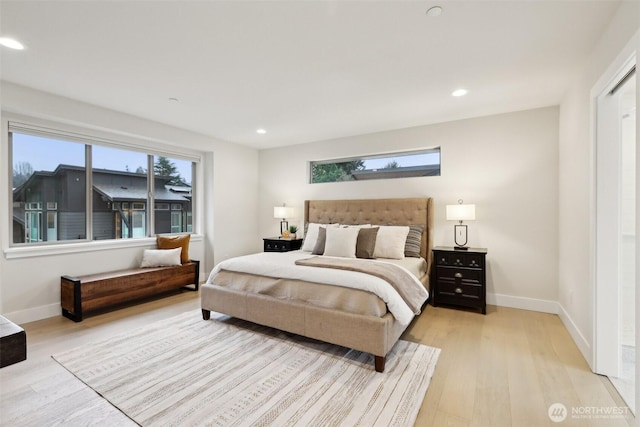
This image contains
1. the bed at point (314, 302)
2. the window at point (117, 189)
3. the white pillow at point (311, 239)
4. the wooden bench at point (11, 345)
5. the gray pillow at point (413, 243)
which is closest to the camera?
the wooden bench at point (11, 345)

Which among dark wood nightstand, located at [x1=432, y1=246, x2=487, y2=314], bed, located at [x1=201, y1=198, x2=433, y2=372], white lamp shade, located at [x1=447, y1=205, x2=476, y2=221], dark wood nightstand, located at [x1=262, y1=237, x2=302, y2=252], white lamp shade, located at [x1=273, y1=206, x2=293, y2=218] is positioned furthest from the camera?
white lamp shade, located at [x1=273, y1=206, x2=293, y2=218]

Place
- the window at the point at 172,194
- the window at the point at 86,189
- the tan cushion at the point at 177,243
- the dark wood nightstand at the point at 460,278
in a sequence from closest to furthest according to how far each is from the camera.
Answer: the window at the point at 86,189, the dark wood nightstand at the point at 460,278, the tan cushion at the point at 177,243, the window at the point at 172,194

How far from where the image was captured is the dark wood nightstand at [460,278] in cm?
343

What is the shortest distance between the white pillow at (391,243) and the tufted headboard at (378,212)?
0.39 m

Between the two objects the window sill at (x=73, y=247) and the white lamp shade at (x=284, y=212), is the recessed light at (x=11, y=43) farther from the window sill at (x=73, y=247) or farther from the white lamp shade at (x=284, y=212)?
the white lamp shade at (x=284, y=212)

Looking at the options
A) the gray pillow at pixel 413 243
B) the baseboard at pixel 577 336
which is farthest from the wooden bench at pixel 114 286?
the baseboard at pixel 577 336

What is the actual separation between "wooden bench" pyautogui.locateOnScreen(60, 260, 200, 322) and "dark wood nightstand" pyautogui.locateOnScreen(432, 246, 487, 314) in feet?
11.9

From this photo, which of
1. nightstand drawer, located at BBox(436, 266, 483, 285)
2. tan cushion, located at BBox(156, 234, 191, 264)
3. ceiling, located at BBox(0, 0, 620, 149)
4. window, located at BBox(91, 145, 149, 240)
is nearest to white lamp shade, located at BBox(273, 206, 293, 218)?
tan cushion, located at BBox(156, 234, 191, 264)

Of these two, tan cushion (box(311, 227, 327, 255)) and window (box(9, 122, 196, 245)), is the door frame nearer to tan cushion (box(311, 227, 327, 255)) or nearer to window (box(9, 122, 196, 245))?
tan cushion (box(311, 227, 327, 255))

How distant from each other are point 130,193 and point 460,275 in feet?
15.7

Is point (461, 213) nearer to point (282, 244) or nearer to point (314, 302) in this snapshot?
point (314, 302)

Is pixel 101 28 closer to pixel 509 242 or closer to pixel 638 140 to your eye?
pixel 638 140

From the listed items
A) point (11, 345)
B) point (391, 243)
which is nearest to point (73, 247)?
point (11, 345)

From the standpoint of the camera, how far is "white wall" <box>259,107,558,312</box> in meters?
3.47
